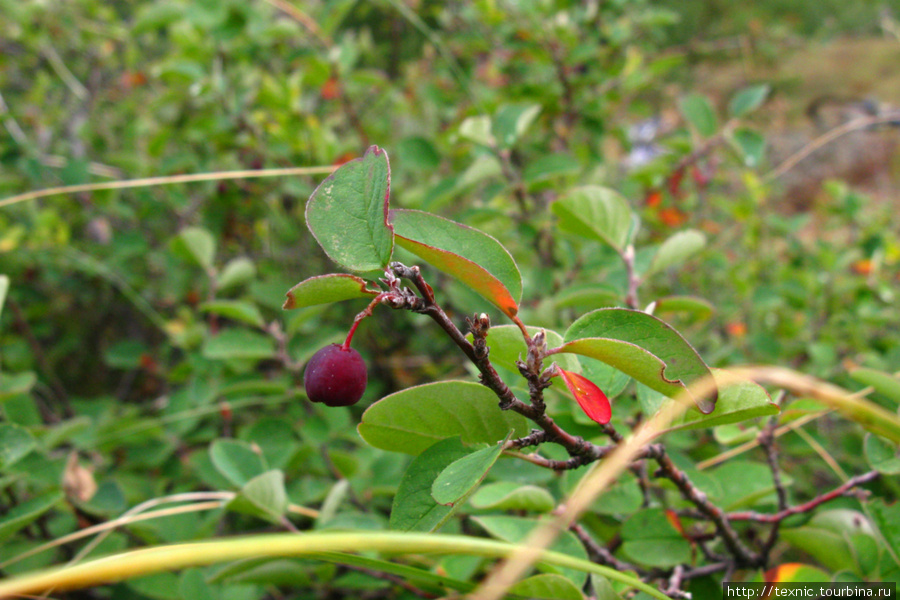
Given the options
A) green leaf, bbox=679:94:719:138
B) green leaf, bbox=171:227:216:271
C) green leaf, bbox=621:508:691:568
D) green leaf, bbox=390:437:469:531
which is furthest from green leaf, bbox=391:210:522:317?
green leaf, bbox=679:94:719:138

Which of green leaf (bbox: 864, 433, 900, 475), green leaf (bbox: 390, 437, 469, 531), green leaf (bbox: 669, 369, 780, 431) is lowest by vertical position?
green leaf (bbox: 864, 433, 900, 475)

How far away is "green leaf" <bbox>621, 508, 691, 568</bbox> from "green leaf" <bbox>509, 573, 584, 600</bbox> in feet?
0.54

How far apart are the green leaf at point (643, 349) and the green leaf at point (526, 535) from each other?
0.74ft

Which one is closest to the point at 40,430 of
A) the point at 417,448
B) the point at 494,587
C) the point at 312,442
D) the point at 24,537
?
the point at 24,537

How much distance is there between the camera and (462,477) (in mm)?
386

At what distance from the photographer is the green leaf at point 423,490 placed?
424mm

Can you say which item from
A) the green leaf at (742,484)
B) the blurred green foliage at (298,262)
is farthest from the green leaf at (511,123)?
the green leaf at (742,484)

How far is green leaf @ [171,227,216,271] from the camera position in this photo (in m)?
1.01

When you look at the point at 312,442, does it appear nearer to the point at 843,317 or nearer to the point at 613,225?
the point at 613,225

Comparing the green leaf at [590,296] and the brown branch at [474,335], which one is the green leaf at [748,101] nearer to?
the green leaf at [590,296]

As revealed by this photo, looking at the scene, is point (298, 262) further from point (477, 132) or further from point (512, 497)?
point (512, 497)

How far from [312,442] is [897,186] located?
21.9 ft

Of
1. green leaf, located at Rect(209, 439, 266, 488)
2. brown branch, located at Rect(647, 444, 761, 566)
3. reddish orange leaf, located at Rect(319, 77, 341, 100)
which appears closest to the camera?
brown branch, located at Rect(647, 444, 761, 566)

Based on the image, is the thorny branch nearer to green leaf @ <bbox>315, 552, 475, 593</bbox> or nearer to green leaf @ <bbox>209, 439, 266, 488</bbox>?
green leaf @ <bbox>315, 552, 475, 593</bbox>
